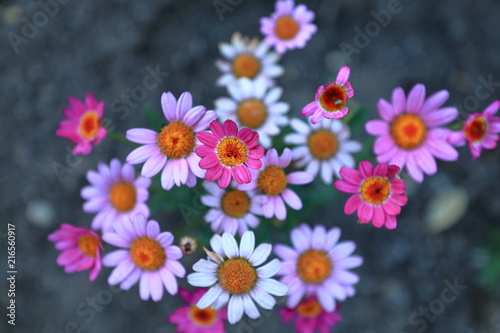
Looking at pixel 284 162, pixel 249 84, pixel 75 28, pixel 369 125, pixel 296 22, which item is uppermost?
pixel 296 22

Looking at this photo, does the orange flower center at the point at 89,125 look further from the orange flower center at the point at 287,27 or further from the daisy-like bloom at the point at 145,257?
the orange flower center at the point at 287,27

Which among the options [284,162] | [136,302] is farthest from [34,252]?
[284,162]

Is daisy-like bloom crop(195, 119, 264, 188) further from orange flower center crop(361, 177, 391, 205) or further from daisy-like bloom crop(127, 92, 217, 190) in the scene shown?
orange flower center crop(361, 177, 391, 205)

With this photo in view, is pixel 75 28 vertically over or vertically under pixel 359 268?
over

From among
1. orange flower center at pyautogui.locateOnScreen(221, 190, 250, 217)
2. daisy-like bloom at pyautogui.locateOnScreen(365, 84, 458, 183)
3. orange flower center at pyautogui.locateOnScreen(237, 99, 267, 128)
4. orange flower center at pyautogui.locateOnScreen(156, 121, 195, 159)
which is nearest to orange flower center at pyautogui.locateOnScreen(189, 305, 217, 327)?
orange flower center at pyautogui.locateOnScreen(221, 190, 250, 217)

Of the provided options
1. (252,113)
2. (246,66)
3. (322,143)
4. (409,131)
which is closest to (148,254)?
(252,113)

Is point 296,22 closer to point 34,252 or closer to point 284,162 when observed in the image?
point 284,162
